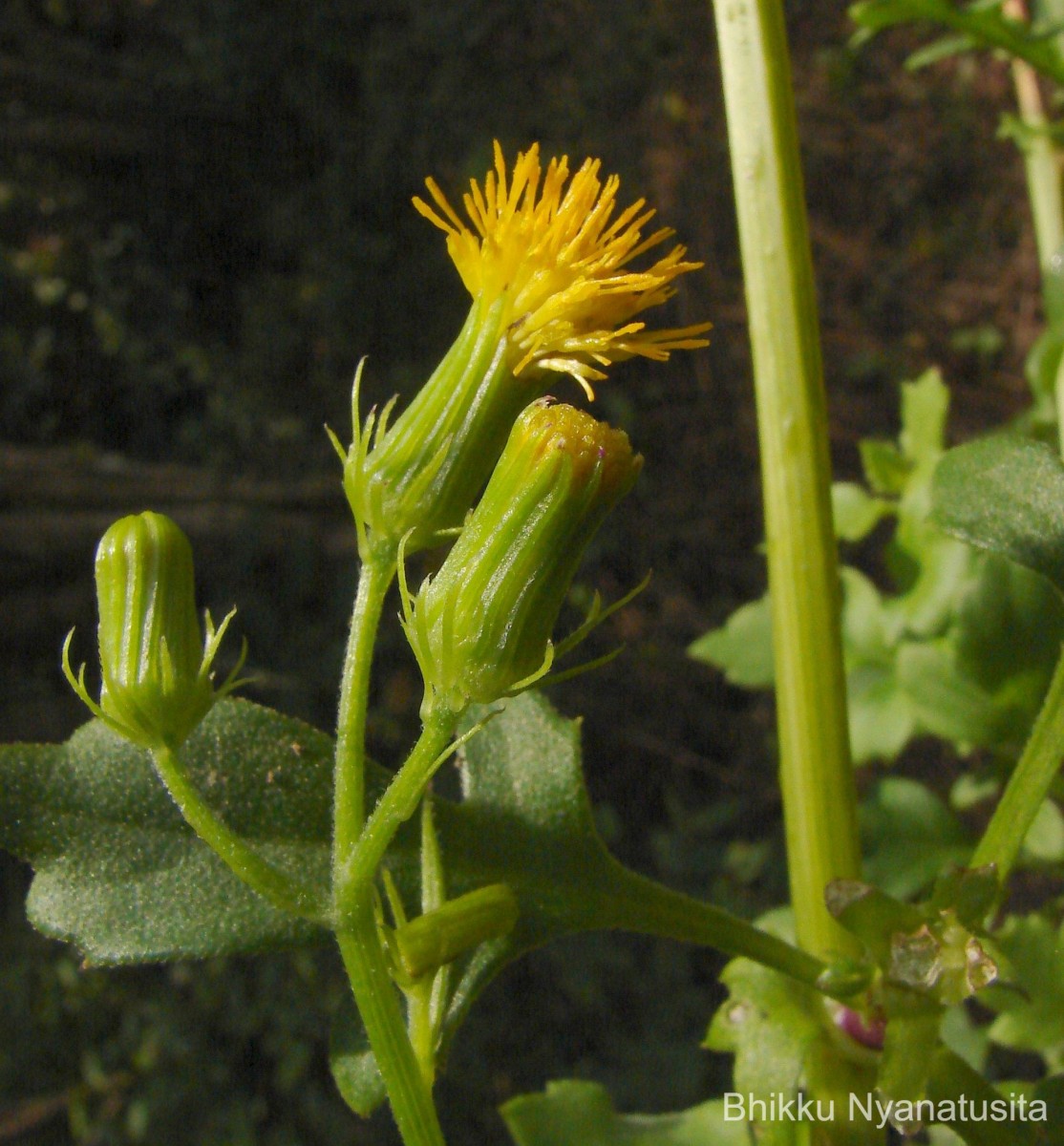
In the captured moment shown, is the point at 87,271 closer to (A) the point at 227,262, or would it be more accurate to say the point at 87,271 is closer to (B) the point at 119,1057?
(A) the point at 227,262

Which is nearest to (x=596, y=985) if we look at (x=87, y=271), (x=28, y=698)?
(x=28, y=698)

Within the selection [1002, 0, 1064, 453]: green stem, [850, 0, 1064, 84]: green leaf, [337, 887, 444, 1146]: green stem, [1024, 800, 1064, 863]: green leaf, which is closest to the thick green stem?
[337, 887, 444, 1146]: green stem

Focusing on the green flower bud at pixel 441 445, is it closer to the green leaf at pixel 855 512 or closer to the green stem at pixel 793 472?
the green stem at pixel 793 472

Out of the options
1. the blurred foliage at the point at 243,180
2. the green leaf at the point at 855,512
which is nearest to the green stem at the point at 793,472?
the green leaf at the point at 855,512

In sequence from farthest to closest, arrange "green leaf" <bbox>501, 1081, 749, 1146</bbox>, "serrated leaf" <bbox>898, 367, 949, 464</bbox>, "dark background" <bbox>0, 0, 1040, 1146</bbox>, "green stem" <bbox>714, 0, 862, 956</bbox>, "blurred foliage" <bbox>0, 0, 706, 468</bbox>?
"blurred foliage" <bbox>0, 0, 706, 468</bbox>, "dark background" <bbox>0, 0, 1040, 1146</bbox>, "serrated leaf" <bbox>898, 367, 949, 464</bbox>, "green leaf" <bbox>501, 1081, 749, 1146</bbox>, "green stem" <bbox>714, 0, 862, 956</bbox>

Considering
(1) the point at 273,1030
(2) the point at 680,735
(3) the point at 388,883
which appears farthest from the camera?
(2) the point at 680,735

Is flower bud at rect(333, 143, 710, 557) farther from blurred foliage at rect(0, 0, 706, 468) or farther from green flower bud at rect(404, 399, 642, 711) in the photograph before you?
blurred foliage at rect(0, 0, 706, 468)

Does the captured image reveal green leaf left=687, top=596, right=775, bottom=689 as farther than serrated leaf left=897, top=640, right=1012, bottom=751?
Yes
